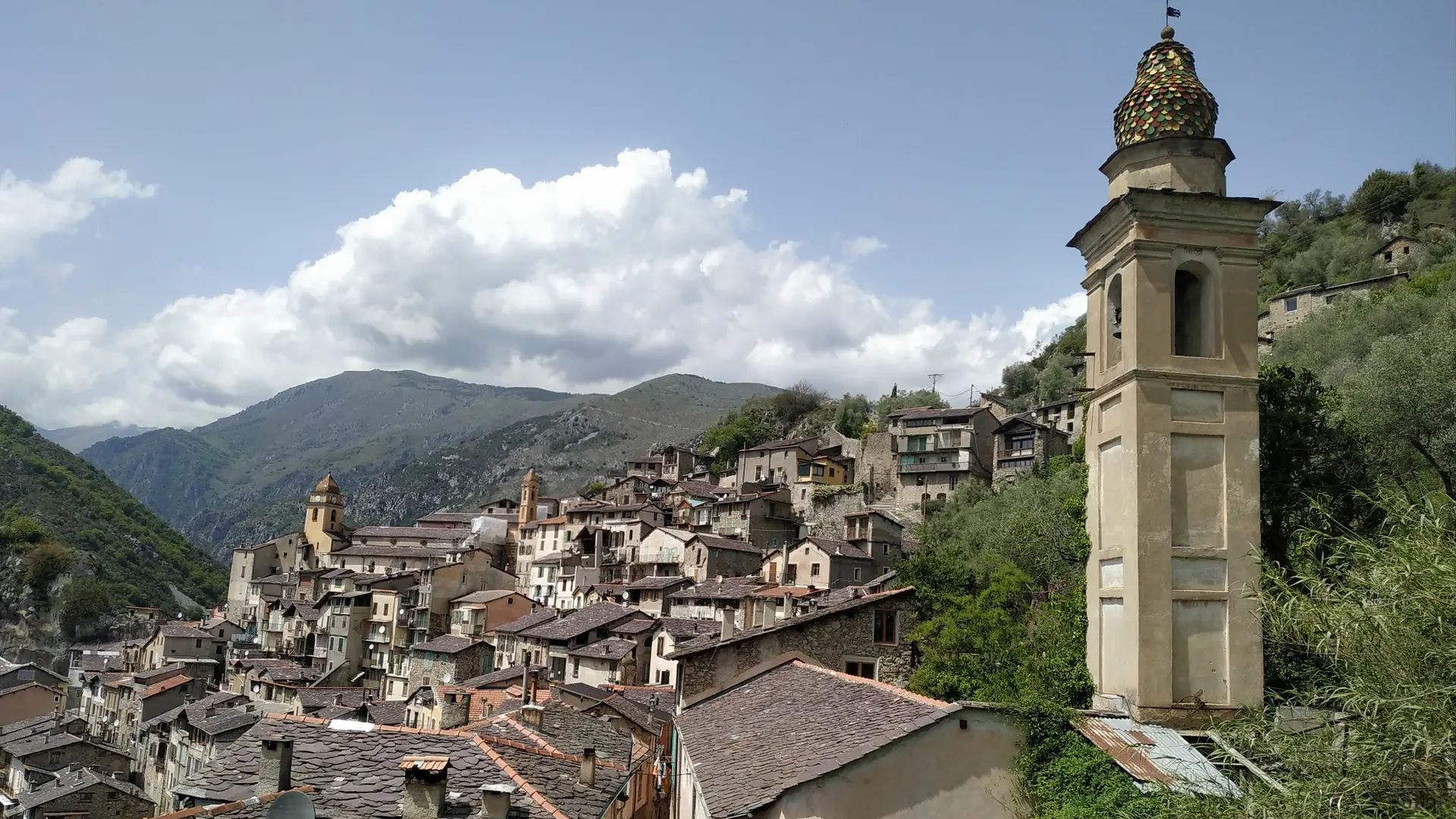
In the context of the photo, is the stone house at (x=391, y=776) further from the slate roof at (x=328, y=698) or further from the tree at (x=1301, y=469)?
the slate roof at (x=328, y=698)

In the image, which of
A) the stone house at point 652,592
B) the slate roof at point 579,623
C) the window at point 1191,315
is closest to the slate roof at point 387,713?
the slate roof at point 579,623

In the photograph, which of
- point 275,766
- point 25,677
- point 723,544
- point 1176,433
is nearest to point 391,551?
point 25,677

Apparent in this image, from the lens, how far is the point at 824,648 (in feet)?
69.3

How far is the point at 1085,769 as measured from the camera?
11.3 m

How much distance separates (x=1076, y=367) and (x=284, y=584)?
253ft

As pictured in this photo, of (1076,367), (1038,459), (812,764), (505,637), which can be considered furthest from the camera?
(1076,367)

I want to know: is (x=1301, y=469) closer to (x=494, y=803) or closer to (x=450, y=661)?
(x=494, y=803)

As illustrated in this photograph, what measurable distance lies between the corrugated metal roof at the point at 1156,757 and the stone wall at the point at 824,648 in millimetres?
9175

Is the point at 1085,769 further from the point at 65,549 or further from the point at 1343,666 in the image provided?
the point at 65,549

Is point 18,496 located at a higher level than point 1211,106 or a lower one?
lower

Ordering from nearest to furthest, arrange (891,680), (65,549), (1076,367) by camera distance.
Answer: (891,680)
(1076,367)
(65,549)

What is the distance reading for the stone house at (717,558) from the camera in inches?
2456

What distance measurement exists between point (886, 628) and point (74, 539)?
410 ft

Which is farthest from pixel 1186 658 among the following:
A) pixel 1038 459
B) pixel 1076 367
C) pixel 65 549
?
pixel 65 549
